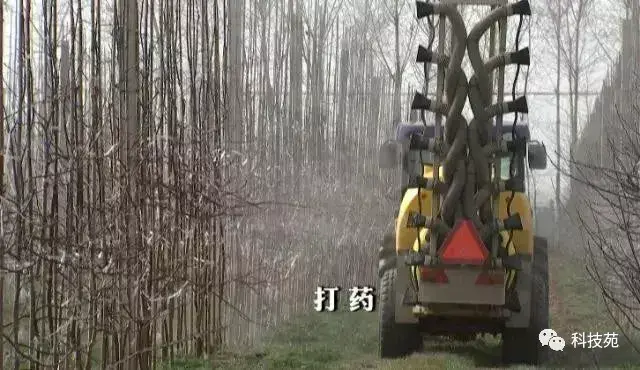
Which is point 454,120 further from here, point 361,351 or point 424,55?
point 361,351

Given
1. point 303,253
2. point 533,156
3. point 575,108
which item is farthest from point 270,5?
point 575,108

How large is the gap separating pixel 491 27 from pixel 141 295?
1.56 m

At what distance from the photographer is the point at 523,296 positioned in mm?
4016

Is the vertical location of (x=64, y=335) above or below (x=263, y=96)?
below

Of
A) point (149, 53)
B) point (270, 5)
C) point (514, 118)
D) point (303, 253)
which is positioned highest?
point (270, 5)

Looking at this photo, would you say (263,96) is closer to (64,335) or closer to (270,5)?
(270,5)

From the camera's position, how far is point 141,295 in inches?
121

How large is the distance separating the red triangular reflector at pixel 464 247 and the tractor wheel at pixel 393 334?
797mm

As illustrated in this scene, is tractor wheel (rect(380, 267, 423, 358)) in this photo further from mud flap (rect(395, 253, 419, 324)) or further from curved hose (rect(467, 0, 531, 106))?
curved hose (rect(467, 0, 531, 106))

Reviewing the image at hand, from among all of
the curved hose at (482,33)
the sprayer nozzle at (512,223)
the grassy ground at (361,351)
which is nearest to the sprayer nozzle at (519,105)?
the curved hose at (482,33)

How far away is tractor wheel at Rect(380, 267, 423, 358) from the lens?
4.35 metres

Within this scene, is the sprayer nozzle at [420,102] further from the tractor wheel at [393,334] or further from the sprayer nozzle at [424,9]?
the tractor wheel at [393,334]

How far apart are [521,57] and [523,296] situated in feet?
3.90

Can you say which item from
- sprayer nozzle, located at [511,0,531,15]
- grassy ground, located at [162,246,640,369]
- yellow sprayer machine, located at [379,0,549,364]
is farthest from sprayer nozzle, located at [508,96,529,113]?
grassy ground, located at [162,246,640,369]
